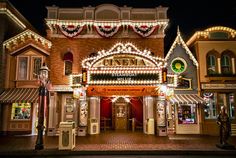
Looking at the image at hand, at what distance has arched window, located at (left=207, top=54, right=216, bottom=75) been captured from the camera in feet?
60.3

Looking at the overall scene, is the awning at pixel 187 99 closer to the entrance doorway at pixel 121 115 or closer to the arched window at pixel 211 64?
the arched window at pixel 211 64

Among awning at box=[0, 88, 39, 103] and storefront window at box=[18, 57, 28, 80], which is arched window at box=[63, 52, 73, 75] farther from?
storefront window at box=[18, 57, 28, 80]

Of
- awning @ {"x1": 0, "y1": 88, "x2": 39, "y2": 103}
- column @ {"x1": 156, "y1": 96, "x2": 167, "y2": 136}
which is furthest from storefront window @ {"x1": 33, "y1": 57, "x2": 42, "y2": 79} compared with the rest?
column @ {"x1": 156, "y1": 96, "x2": 167, "y2": 136}

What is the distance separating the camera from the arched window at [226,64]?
18453 mm

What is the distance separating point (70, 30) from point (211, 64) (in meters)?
11.5

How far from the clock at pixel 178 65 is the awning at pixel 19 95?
35.2 feet

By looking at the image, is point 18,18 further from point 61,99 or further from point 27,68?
point 61,99

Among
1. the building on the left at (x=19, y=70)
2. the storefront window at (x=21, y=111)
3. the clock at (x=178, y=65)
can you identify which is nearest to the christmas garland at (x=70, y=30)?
the building on the left at (x=19, y=70)

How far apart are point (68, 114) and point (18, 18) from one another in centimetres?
962

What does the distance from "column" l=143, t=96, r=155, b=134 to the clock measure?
3034 millimetres

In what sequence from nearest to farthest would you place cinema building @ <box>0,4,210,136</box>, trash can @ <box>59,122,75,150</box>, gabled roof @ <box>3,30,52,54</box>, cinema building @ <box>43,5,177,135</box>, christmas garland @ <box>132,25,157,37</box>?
trash can @ <box>59,122,75,150</box>, cinema building @ <box>43,5,177,135</box>, cinema building @ <box>0,4,210,136</box>, gabled roof @ <box>3,30,52,54</box>, christmas garland @ <box>132,25,157,37</box>

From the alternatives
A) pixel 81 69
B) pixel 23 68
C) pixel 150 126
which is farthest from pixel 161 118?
pixel 23 68

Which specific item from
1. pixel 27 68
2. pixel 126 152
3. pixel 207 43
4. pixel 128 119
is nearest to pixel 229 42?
pixel 207 43

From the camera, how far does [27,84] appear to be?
1759cm
